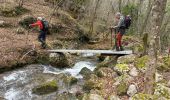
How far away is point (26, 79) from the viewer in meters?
17.0

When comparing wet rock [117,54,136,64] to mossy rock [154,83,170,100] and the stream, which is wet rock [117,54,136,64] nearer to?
the stream

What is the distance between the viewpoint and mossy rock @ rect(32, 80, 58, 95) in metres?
15.1

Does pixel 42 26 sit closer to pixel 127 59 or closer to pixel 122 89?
pixel 127 59

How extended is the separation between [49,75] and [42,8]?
1868 cm

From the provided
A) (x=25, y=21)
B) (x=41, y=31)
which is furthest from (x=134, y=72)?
(x=25, y=21)

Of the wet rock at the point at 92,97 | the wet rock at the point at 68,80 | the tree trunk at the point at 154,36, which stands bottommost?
the wet rock at the point at 68,80

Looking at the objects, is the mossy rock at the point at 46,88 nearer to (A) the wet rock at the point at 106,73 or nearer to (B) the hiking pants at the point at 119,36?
(A) the wet rock at the point at 106,73

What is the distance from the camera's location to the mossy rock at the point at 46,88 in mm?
15062

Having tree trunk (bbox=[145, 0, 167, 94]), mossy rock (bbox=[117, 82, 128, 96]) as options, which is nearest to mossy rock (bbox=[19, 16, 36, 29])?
mossy rock (bbox=[117, 82, 128, 96])

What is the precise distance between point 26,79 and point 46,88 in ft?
7.16

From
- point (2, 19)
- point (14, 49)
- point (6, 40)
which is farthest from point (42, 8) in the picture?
point (14, 49)

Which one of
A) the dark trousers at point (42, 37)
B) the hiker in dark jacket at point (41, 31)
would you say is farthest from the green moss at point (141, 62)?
the dark trousers at point (42, 37)

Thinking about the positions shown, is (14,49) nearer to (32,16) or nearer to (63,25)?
(32,16)

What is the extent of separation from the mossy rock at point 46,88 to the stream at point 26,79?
1.00 feet
